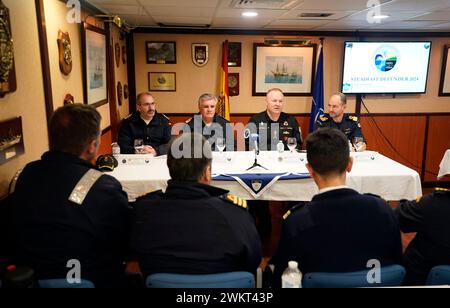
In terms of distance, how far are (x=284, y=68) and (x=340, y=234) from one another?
182 inches

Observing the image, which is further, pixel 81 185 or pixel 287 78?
pixel 287 78

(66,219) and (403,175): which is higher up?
(66,219)

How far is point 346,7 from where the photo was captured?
3.63 metres

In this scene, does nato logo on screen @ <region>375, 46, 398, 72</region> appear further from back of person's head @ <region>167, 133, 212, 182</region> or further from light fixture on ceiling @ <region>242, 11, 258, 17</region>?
back of person's head @ <region>167, 133, 212, 182</region>

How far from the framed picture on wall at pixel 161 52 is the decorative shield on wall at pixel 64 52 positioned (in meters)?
2.50

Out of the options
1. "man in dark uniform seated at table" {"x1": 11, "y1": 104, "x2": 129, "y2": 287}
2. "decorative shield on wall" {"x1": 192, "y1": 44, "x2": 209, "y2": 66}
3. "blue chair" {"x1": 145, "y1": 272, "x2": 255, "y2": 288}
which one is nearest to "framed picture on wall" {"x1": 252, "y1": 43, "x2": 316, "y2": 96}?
"decorative shield on wall" {"x1": 192, "y1": 44, "x2": 209, "y2": 66}

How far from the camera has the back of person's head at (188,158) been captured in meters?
1.48

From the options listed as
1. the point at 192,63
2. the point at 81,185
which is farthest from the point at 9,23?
the point at 192,63

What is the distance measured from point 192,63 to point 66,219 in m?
4.51

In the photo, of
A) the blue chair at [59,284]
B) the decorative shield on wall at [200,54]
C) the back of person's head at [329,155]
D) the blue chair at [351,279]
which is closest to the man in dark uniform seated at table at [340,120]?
the decorative shield on wall at [200,54]
